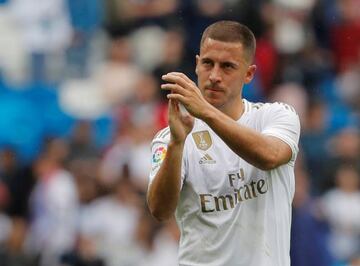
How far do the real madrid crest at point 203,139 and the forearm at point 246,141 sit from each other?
1.45 ft

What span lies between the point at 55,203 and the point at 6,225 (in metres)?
0.54

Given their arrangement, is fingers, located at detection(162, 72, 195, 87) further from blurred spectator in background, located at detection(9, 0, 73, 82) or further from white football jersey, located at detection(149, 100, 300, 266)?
blurred spectator in background, located at detection(9, 0, 73, 82)

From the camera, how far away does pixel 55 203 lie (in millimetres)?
12984

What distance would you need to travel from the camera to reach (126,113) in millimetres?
14289

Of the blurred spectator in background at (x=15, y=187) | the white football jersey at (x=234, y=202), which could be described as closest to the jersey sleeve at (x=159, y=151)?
the white football jersey at (x=234, y=202)

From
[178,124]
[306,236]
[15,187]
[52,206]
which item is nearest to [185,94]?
[178,124]

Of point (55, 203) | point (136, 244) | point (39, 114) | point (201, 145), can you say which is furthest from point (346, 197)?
point (201, 145)

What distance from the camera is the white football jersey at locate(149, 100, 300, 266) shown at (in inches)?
255

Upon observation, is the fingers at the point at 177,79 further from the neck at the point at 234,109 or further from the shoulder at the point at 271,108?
the shoulder at the point at 271,108

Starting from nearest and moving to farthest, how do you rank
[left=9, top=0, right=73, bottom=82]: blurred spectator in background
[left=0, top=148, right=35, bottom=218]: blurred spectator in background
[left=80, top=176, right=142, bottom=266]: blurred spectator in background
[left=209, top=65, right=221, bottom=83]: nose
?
[left=209, top=65, right=221, bottom=83]: nose
[left=80, top=176, right=142, bottom=266]: blurred spectator in background
[left=0, top=148, right=35, bottom=218]: blurred spectator in background
[left=9, top=0, right=73, bottom=82]: blurred spectator in background

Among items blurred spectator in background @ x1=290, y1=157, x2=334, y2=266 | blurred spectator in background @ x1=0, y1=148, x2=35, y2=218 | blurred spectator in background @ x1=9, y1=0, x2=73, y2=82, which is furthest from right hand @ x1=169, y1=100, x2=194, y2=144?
blurred spectator in background @ x1=9, y1=0, x2=73, y2=82

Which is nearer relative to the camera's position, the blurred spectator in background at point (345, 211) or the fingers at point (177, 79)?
the fingers at point (177, 79)

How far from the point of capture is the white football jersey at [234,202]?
647cm

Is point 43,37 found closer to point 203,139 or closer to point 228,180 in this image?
point 203,139
